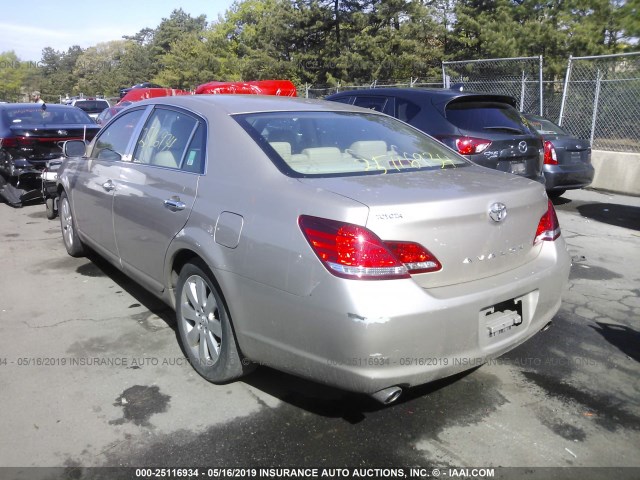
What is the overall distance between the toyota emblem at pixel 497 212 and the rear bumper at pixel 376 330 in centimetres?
30

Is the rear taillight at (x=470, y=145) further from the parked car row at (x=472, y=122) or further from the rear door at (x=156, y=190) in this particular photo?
the rear door at (x=156, y=190)

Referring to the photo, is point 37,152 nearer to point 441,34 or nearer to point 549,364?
point 549,364

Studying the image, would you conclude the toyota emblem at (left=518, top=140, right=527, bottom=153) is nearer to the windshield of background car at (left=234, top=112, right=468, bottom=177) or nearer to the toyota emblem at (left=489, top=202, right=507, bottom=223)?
the windshield of background car at (left=234, top=112, right=468, bottom=177)

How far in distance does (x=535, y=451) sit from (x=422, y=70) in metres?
32.8

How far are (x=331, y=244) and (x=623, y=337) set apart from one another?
108 inches

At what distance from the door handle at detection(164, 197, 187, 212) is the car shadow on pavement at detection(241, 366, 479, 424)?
111cm

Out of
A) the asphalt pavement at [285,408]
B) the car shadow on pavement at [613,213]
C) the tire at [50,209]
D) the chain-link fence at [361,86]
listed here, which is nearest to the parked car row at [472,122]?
the car shadow on pavement at [613,213]

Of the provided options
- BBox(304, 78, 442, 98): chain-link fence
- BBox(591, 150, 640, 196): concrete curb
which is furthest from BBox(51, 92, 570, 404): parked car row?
BBox(304, 78, 442, 98): chain-link fence

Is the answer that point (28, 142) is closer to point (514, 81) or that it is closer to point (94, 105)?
point (514, 81)

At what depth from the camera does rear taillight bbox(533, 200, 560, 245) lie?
3170 millimetres

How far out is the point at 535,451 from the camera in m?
2.73

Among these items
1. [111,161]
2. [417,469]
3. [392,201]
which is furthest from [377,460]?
[111,161]

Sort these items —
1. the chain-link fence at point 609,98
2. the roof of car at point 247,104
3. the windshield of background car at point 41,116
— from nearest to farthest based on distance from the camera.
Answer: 1. the roof of car at point 247,104
2. the windshield of background car at point 41,116
3. the chain-link fence at point 609,98

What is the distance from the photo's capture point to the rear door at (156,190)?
3.41 m
